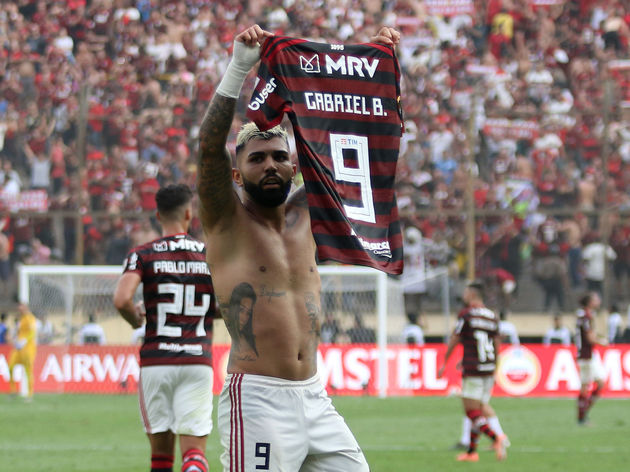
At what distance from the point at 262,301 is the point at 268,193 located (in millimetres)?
459

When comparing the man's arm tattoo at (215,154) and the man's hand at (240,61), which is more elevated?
the man's hand at (240,61)

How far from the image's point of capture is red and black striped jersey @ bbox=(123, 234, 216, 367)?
7750mm

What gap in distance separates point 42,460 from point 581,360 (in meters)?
8.48

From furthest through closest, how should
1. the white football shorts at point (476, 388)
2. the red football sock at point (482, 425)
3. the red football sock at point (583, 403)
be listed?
the red football sock at point (583, 403) < the white football shorts at point (476, 388) < the red football sock at point (482, 425)

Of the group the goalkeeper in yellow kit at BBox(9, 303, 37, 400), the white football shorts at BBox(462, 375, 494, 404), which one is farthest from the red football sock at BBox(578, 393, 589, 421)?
the goalkeeper in yellow kit at BBox(9, 303, 37, 400)

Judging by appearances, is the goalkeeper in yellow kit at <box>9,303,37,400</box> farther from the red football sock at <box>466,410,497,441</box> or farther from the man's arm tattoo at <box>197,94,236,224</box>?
the man's arm tattoo at <box>197,94,236,224</box>

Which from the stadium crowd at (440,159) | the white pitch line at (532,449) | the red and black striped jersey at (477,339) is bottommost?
the white pitch line at (532,449)

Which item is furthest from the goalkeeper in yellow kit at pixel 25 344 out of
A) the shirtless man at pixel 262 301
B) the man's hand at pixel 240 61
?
the man's hand at pixel 240 61

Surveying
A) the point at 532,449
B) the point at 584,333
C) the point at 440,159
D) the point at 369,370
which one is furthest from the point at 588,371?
the point at 440,159

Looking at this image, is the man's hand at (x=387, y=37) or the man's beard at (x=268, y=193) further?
the man's hand at (x=387, y=37)

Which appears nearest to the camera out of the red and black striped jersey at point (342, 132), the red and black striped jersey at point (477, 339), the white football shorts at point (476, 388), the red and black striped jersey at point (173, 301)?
the red and black striped jersey at point (342, 132)

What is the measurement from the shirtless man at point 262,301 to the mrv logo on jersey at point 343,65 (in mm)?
251

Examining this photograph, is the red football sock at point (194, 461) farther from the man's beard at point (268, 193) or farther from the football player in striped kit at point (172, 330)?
the man's beard at point (268, 193)

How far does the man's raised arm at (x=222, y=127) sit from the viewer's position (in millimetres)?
4734
